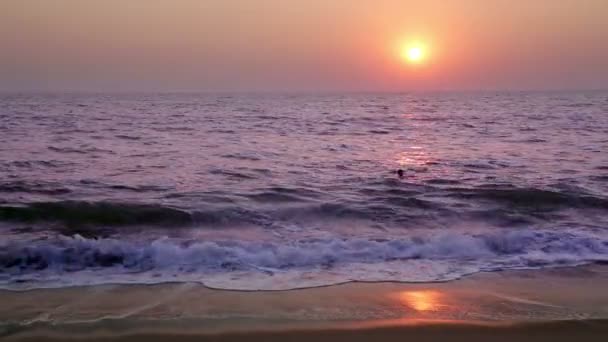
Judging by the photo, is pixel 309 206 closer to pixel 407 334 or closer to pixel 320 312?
pixel 320 312

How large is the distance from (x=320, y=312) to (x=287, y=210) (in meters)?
5.55

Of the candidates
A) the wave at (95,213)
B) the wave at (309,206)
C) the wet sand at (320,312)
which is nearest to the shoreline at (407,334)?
the wet sand at (320,312)

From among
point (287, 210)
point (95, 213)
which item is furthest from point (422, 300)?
point (95, 213)

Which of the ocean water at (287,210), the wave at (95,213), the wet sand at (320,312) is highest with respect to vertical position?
the wet sand at (320,312)

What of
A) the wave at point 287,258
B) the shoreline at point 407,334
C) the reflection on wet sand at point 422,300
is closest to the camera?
the shoreline at point 407,334

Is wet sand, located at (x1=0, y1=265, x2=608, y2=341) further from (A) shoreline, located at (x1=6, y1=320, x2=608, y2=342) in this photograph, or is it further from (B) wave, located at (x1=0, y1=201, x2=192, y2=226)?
(B) wave, located at (x1=0, y1=201, x2=192, y2=226)

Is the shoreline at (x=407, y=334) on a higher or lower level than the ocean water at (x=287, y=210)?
higher

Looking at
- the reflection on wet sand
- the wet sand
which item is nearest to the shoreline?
the wet sand

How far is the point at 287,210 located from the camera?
10.8m

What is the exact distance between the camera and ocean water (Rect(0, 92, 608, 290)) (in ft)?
24.0

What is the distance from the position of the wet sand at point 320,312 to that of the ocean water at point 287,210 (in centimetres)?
49

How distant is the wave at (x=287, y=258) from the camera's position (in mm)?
Answer: 6805

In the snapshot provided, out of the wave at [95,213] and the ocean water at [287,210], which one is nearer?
the ocean water at [287,210]

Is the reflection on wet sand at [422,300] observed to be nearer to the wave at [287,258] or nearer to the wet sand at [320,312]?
the wet sand at [320,312]
